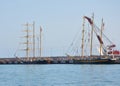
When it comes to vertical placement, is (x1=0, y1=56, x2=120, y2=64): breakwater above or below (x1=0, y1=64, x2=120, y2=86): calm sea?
above

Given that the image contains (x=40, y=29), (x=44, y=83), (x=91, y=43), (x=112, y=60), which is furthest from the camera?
(x=40, y=29)

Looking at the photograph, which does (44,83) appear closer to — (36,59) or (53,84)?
(53,84)

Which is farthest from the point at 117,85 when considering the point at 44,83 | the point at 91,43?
the point at 91,43

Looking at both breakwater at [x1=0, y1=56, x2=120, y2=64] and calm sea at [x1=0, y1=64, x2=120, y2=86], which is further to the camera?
breakwater at [x1=0, y1=56, x2=120, y2=64]

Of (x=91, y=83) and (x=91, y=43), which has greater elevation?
(x=91, y=43)

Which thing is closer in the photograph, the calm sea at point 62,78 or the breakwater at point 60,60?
the calm sea at point 62,78

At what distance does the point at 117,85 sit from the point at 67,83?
25.0 ft

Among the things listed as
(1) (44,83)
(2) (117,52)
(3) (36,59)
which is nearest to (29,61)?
(3) (36,59)

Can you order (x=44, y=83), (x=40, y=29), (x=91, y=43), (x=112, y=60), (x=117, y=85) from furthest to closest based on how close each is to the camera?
(x=40, y=29), (x=91, y=43), (x=112, y=60), (x=44, y=83), (x=117, y=85)

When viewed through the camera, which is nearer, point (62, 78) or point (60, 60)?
point (62, 78)

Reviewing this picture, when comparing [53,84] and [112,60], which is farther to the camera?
[112,60]

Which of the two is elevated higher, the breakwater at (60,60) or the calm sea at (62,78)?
the breakwater at (60,60)

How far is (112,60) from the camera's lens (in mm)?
167250

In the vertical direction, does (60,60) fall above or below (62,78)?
above
